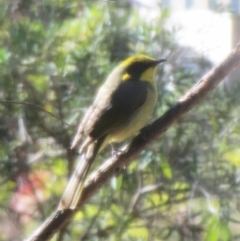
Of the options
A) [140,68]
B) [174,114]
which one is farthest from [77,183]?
[140,68]

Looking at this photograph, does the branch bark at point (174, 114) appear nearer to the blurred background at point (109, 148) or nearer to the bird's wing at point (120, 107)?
the bird's wing at point (120, 107)

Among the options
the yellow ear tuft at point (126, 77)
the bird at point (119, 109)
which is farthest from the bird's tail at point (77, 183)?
the yellow ear tuft at point (126, 77)

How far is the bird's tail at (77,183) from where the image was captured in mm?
714

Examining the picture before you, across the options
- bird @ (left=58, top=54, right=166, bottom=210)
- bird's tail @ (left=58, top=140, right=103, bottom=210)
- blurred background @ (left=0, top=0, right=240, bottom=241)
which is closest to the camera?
bird's tail @ (left=58, top=140, right=103, bottom=210)

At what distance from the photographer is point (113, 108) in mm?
882

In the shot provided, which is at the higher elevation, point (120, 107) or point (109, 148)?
point (120, 107)

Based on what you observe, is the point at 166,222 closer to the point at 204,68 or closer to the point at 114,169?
the point at 204,68

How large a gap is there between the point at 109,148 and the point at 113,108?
21cm

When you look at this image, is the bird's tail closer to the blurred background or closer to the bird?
the bird

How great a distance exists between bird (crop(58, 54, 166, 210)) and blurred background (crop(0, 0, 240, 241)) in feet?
0.35

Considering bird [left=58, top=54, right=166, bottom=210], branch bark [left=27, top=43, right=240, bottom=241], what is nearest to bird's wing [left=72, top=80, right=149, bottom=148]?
bird [left=58, top=54, right=166, bottom=210]

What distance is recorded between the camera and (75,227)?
3.68ft

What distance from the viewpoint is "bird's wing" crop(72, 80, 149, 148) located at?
2.78 ft

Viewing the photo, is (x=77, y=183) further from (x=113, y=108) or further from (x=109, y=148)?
(x=109, y=148)
